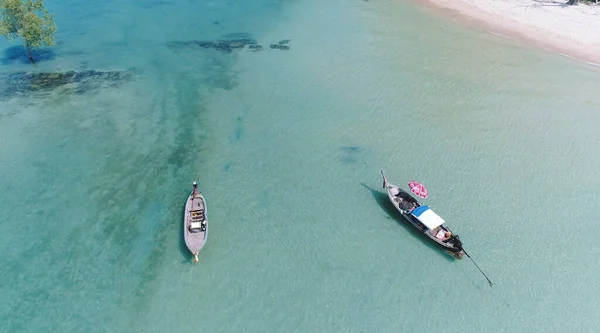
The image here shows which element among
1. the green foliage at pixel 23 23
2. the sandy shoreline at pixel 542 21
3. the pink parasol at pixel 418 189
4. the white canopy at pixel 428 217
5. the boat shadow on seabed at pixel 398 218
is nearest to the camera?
the white canopy at pixel 428 217

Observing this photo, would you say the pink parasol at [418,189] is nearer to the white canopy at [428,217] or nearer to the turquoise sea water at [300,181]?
the white canopy at [428,217]

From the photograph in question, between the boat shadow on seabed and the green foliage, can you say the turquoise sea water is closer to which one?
the boat shadow on seabed

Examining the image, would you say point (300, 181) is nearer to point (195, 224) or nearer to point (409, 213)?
point (409, 213)

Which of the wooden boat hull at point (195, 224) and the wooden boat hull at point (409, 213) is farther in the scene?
the wooden boat hull at point (409, 213)

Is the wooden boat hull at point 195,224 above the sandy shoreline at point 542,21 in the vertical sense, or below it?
below

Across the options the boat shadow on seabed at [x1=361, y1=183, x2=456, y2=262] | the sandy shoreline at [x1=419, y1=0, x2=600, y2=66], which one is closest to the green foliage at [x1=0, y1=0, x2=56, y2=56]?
the boat shadow on seabed at [x1=361, y1=183, x2=456, y2=262]

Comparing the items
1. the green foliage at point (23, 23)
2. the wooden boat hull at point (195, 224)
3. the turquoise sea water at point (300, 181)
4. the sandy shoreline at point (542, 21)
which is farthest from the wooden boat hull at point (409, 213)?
the green foliage at point (23, 23)

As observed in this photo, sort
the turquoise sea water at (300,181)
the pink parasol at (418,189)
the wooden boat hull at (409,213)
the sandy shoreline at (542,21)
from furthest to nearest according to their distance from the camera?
1. the sandy shoreline at (542,21)
2. the pink parasol at (418,189)
3. the wooden boat hull at (409,213)
4. the turquoise sea water at (300,181)
